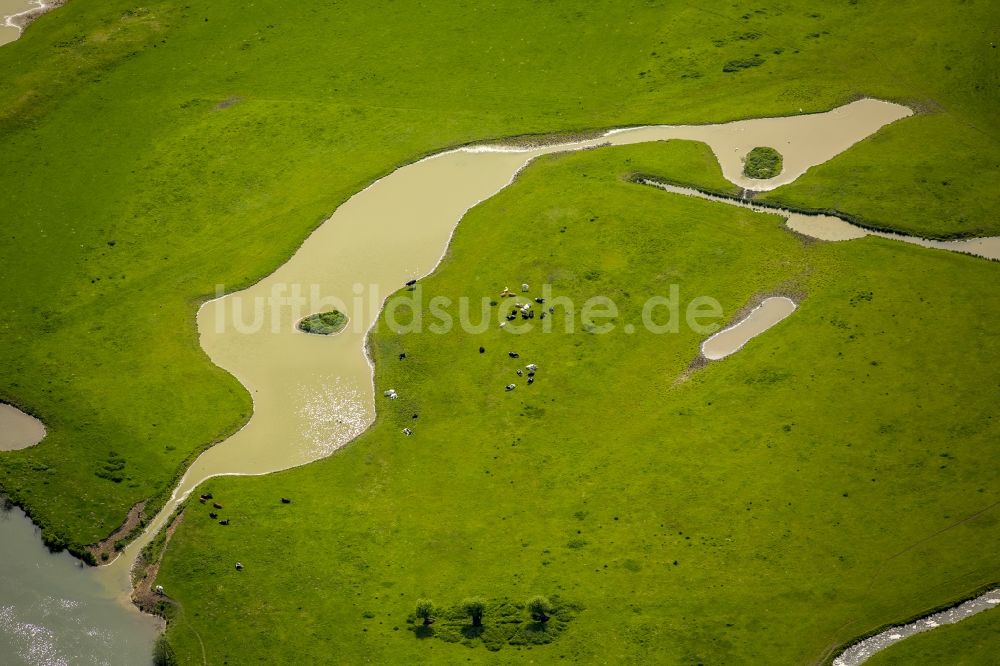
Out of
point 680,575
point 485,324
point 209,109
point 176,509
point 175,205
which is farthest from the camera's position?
point 209,109

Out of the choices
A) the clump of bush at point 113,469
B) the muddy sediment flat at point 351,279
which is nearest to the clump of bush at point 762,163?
the muddy sediment flat at point 351,279

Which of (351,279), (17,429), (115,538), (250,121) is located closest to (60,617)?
(115,538)

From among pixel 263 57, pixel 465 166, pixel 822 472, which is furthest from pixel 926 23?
pixel 263 57

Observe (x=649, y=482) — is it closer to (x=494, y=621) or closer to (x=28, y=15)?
(x=494, y=621)

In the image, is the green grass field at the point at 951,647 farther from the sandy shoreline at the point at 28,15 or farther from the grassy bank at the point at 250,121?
the sandy shoreline at the point at 28,15

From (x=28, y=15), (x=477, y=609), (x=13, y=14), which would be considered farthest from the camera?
(x=13, y=14)

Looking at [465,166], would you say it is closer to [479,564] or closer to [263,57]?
[263,57]
